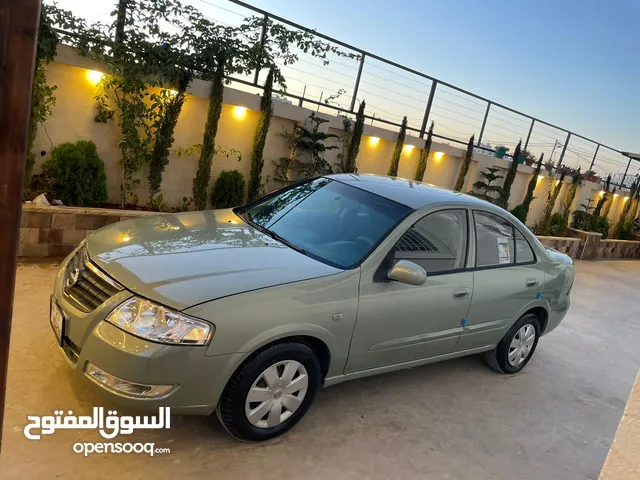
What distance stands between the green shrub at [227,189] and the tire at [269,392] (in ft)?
16.0

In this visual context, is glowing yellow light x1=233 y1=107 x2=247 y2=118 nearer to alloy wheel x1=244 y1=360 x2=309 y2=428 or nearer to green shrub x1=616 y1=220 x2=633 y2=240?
alloy wheel x1=244 y1=360 x2=309 y2=428

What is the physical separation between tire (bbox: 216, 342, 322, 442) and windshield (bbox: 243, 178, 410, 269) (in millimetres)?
688

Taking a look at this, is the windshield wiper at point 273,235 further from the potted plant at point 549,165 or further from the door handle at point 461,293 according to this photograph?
the potted plant at point 549,165

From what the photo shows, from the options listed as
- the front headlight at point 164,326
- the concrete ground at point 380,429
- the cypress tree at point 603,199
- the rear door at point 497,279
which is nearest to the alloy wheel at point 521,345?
the concrete ground at point 380,429

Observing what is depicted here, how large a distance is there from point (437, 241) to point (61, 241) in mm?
3987

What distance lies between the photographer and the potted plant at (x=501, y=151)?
1279cm

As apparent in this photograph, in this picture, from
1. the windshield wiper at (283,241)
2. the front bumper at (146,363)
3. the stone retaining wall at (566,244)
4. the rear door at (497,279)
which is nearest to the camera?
the front bumper at (146,363)

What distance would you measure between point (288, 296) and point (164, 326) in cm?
69

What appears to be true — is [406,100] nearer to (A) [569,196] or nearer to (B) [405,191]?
(B) [405,191]

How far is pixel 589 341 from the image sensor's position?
6.13m

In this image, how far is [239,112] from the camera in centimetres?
741

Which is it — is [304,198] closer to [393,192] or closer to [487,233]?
[393,192]

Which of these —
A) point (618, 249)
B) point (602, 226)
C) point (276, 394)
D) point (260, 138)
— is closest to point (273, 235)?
point (276, 394)

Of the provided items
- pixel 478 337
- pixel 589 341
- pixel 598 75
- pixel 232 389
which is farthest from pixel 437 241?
pixel 598 75
